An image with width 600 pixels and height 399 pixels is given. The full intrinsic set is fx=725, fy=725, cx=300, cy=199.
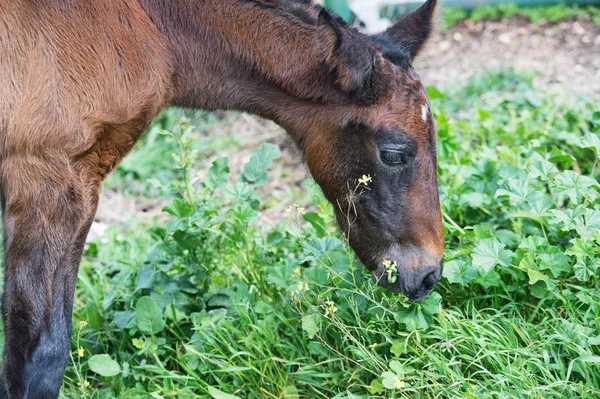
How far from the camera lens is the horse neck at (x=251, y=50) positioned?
354 cm

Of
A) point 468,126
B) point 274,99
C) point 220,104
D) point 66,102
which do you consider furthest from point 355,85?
point 468,126

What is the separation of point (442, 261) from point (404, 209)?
1.02 ft

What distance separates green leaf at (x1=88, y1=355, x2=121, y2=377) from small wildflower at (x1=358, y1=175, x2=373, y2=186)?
1.51m

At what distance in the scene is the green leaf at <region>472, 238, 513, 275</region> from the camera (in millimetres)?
3486

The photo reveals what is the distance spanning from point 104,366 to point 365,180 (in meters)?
1.59

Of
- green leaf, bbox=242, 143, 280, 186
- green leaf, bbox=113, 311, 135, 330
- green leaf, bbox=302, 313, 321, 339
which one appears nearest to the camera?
green leaf, bbox=302, 313, 321, 339

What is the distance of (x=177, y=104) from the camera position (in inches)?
151

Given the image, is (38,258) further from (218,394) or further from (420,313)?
(420,313)

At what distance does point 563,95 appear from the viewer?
5.61 m

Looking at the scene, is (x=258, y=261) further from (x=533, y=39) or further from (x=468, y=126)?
(x=533, y=39)

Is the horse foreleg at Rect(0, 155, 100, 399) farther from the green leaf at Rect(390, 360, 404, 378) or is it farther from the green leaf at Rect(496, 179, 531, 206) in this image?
the green leaf at Rect(496, 179, 531, 206)

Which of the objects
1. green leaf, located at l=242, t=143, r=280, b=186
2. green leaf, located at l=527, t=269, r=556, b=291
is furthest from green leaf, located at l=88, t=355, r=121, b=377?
green leaf, located at l=527, t=269, r=556, b=291

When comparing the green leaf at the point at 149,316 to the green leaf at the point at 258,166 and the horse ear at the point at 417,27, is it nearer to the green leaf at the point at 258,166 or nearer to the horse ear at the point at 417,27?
the green leaf at the point at 258,166

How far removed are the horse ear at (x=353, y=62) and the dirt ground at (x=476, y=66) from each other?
1847 millimetres
